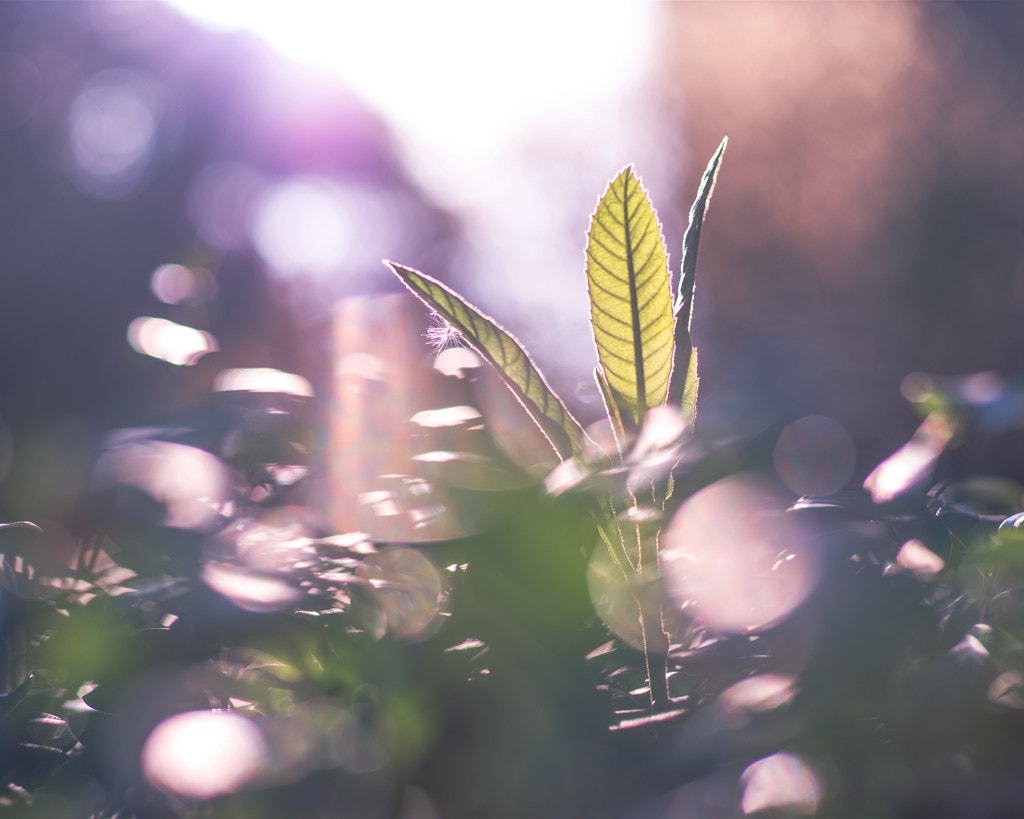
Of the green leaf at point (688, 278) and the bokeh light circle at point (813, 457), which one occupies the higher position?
the green leaf at point (688, 278)

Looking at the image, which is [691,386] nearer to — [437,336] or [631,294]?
[631,294]

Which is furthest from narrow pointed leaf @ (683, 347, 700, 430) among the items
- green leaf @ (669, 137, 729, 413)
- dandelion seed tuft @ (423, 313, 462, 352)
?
dandelion seed tuft @ (423, 313, 462, 352)

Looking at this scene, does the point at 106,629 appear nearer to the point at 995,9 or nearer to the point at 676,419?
the point at 676,419

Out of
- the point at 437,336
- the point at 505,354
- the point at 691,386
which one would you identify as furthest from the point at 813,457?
the point at 437,336

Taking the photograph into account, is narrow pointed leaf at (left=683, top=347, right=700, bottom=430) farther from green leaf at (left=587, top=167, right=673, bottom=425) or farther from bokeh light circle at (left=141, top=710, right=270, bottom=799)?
bokeh light circle at (left=141, top=710, right=270, bottom=799)

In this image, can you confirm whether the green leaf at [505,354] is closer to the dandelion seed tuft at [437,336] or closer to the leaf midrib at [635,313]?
the leaf midrib at [635,313]

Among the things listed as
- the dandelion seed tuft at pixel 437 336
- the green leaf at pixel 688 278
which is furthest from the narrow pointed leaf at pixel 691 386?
the dandelion seed tuft at pixel 437 336
